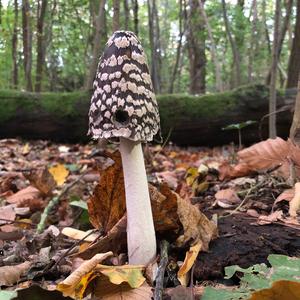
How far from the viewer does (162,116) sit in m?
6.88

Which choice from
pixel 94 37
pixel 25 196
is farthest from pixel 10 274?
pixel 94 37

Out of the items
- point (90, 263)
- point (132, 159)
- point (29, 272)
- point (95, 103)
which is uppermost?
point (95, 103)

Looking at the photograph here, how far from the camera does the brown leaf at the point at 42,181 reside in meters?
3.47

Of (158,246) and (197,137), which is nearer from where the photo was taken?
(158,246)

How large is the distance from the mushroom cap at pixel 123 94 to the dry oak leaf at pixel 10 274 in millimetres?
685

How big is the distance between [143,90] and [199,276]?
2.50 ft

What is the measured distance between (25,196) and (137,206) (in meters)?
1.83

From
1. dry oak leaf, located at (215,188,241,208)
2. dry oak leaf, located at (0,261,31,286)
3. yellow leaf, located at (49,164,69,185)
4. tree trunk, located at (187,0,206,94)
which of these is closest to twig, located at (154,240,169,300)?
dry oak leaf, located at (0,261,31,286)

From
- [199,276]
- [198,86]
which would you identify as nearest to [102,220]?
[199,276]

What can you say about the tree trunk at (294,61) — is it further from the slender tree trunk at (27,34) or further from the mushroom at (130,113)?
the slender tree trunk at (27,34)

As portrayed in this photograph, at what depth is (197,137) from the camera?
6965 millimetres

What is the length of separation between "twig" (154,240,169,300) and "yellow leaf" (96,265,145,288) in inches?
2.8

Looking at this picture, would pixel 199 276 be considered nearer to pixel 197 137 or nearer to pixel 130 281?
pixel 130 281

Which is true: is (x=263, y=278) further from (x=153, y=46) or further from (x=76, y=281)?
(x=153, y=46)
